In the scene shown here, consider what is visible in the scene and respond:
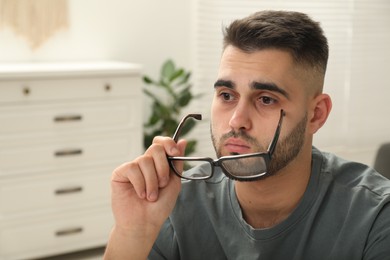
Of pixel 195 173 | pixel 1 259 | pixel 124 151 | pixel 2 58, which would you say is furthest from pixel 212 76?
pixel 195 173

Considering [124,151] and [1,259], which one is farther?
[124,151]

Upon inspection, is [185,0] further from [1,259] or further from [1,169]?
[1,259]

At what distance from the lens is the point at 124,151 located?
11.6 ft

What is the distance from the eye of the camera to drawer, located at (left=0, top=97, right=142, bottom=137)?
10.5ft

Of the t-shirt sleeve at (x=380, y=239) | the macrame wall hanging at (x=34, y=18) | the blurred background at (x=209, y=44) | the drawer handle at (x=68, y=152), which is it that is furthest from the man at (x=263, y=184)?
the macrame wall hanging at (x=34, y=18)

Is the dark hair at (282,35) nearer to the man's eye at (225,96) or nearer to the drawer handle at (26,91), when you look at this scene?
the man's eye at (225,96)

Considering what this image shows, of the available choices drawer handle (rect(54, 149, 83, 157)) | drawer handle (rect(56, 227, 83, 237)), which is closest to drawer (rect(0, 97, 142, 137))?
drawer handle (rect(54, 149, 83, 157))

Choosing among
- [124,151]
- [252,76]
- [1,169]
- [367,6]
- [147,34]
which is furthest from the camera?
[367,6]

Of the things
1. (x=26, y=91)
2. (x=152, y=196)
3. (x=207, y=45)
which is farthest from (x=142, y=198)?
(x=207, y=45)

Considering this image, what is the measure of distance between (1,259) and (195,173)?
2.18m

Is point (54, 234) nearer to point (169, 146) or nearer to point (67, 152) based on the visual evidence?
point (67, 152)

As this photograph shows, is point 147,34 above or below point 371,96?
above

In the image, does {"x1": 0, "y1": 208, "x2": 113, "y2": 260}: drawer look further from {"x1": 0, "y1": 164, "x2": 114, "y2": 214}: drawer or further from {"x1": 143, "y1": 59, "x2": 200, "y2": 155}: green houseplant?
{"x1": 143, "y1": 59, "x2": 200, "y2": 155}: green houseplant

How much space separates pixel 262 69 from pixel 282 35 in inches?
4.2
